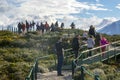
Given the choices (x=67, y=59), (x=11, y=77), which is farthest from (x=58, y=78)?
(x=67, y=59)

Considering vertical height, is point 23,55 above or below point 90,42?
below

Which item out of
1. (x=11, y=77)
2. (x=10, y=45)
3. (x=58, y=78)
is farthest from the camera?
(x=10, y=45)

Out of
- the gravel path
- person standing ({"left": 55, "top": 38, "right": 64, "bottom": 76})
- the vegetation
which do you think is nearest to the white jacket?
the vegetation

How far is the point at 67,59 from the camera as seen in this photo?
3036cm

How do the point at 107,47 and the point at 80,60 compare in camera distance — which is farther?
the point at 107,47

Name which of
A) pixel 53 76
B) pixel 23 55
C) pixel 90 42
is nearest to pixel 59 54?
pixel 53 76

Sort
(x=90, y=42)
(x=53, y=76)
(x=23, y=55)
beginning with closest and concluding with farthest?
1. (x=53, y=76)
2. (x=90, y=42)
3. (x=23, y=55)

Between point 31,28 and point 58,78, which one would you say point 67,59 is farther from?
point 31,28

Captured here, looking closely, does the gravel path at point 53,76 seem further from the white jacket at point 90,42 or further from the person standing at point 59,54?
the white jacket at point 90,42

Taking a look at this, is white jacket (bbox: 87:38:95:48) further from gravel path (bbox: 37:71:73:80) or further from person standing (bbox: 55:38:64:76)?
person standing (bbox: 55:38:64:76)

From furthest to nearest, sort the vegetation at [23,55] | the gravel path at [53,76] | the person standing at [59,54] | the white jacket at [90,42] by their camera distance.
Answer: the white jacket at [90,42]
the vegetation at [23,55]
the person standing at [59,54]
the gravel path at [53,76]

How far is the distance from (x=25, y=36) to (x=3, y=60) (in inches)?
784

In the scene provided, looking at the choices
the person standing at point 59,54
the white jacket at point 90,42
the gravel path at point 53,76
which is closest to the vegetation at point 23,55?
the gravel path at point 53,76

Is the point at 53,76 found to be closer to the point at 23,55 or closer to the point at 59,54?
the point at 59,54
